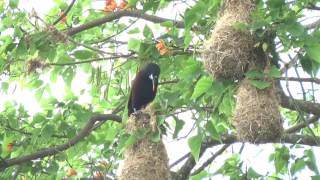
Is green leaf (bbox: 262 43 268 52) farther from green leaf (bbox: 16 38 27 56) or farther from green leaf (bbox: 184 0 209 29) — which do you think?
green leaf (bbox: 16 38 27 56)

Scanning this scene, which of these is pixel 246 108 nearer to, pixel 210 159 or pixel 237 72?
pixel 237 72

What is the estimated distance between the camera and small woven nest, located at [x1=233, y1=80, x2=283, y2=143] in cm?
246

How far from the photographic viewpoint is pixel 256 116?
2463 millimetres

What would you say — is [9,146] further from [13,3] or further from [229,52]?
[229,52]

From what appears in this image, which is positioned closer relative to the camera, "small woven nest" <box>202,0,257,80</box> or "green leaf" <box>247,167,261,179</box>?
"small woven nest" <box>202,0,257,80</box>

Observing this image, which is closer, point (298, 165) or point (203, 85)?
point (203, 85)

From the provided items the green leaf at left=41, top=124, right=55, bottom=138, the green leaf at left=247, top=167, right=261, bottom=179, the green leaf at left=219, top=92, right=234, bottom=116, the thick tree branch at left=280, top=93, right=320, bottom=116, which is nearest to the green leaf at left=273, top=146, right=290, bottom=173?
the green leaf at left=247, top=167, right=261, bottom=179

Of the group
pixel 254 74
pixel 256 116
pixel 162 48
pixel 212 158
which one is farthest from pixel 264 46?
pixel 212 158

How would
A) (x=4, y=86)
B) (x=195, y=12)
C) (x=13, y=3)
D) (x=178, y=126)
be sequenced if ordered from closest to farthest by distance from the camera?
(x=195, y=12) < (x=178, y=126) < (x=13, y=3) < (x=4, y=86)

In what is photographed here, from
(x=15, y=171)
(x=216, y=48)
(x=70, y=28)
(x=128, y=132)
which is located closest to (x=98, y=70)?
(x=70, y=28)

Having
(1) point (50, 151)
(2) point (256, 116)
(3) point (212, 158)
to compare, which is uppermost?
(2) point (256, 116)

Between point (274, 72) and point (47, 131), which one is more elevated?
point (274, 72)

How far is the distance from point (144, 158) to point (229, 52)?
90 centimetres

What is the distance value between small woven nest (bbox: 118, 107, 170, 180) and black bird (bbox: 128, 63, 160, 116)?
552mm
